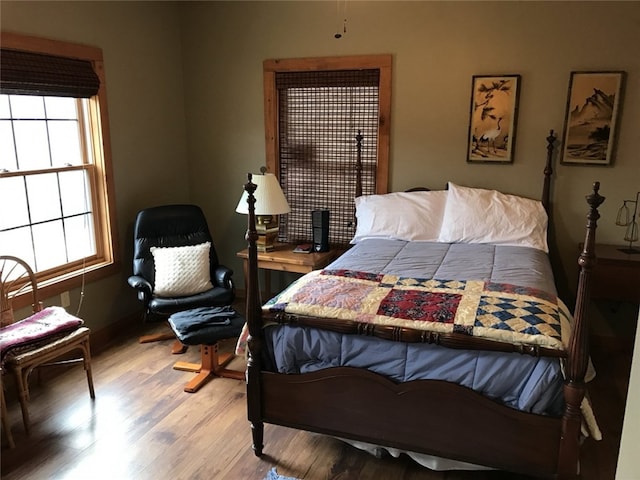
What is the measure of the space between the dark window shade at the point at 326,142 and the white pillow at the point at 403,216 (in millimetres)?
352

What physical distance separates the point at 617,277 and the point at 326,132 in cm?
236

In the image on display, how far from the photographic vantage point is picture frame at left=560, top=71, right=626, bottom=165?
11.4 feet

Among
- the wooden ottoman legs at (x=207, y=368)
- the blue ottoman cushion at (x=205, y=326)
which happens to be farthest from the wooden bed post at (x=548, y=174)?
the wooden ottoman legs at (x=207, y=368)

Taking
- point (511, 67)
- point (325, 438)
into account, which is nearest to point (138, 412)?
point (325, 438)

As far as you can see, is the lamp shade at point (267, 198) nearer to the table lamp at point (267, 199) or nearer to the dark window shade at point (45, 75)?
the table lamp at point (267, 199)

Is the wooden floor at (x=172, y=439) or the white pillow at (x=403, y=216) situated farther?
the white pillow at (x=403, y=216)

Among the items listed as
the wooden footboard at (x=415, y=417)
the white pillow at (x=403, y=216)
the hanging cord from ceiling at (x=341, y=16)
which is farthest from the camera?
the hanging cord from ceiling at (x=341, y=16)

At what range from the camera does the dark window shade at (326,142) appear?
4.13 meters

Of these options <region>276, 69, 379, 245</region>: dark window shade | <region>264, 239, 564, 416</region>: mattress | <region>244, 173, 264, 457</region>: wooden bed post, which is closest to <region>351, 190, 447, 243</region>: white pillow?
<region>276, 69, 379, 245</region>: dark window shade

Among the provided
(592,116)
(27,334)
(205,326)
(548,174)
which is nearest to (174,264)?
(205,326)

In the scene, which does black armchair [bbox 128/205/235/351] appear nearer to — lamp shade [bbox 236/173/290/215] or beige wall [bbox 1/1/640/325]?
beige wall [bbox 1/1/640/325]

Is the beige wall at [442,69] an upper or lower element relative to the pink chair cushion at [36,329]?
upper

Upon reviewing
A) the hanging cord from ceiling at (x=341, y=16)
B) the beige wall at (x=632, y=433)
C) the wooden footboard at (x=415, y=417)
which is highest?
the hanging cord from ceiling at (x=341, y=16)

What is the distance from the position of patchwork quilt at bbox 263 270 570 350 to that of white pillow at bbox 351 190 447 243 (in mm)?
1010
